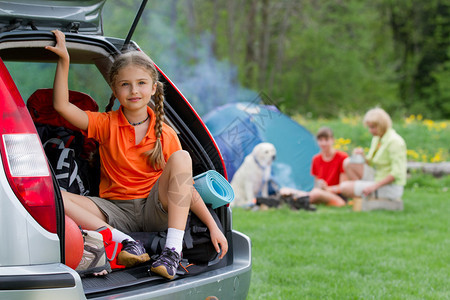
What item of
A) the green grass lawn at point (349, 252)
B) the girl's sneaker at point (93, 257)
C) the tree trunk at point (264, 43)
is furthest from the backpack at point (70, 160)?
the tree trunk at point (264, 43)

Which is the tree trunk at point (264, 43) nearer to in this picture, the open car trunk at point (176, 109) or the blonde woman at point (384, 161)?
the blonde woman at point (384, 161)

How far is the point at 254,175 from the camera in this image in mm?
7020

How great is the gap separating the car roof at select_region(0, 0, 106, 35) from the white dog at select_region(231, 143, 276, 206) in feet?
14.4

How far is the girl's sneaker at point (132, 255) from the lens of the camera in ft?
7.20

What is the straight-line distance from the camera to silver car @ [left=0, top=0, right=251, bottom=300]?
166 centimetres

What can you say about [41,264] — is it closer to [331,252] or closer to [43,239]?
[43,239]

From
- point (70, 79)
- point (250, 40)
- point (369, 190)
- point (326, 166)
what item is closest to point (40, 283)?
point (70, 79)

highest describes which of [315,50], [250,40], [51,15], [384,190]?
[250,40]

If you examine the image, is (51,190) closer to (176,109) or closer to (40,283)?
(40,283)

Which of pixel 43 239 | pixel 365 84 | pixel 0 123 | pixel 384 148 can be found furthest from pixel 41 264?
pixel 365 84

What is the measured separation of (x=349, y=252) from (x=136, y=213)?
2.52m

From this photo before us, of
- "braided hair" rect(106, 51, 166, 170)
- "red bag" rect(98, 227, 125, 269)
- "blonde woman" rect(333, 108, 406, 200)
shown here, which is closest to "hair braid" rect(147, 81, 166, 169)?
"braided hair" rect(106, 51, 166, 170)

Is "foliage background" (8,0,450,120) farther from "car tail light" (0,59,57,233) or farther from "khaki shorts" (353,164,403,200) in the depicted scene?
"car tail light" (0,59,57,233)

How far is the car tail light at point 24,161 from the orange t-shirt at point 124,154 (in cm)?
78
